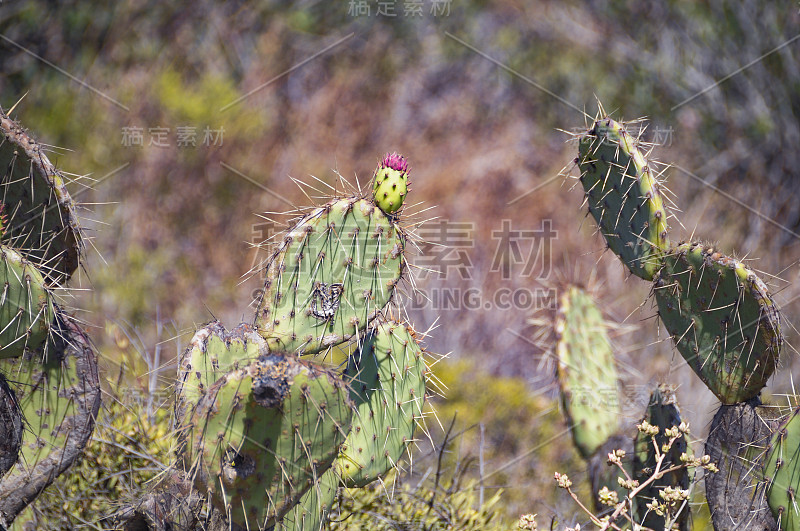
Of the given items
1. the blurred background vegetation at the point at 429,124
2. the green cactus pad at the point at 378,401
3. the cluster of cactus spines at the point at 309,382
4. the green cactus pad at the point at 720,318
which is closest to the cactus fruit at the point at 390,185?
the cluster of cactus spines at the point at 309,382

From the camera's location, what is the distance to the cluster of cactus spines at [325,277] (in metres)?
1.40

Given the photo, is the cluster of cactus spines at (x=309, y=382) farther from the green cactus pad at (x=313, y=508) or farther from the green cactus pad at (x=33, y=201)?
the green cactus pad at (x=33, y=201)

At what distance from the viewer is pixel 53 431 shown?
1504 mm

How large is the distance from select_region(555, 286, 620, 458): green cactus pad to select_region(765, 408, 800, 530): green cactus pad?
0.50 meters

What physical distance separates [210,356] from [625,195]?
882 mm

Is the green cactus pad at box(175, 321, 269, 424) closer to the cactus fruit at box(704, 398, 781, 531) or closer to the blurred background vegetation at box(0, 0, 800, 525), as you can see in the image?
the cactus fruit at box(704, 398, 781, 531)

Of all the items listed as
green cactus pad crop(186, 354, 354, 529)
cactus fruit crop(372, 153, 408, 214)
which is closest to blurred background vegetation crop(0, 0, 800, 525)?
cactus fruit crop(372, 153, 408, 214)

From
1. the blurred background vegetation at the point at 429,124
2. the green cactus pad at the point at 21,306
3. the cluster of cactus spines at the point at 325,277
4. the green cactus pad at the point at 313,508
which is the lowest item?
the green cactus pad at the point at 313,508

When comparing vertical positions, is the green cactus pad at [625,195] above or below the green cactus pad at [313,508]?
above

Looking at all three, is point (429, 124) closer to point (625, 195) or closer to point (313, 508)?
point (625, 195)

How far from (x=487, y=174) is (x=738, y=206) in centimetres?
110

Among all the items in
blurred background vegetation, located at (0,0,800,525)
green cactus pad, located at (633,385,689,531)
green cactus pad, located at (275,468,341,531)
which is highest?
blurred background vegetation, located at (0,0,800,525)

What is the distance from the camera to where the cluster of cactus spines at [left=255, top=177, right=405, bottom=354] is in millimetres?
1400

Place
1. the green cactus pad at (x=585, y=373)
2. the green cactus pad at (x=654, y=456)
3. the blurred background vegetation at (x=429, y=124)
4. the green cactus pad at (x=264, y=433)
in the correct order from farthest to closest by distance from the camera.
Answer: the blurred background vegetation at (x=429, y=124)
the green cactus pad at (x=585, y=373)
the green cactus pad at (x=654, y=456)
the green cactus pad at (x=264, y=433)
